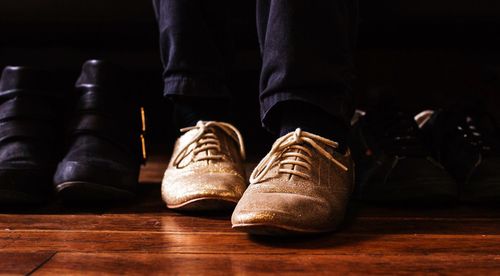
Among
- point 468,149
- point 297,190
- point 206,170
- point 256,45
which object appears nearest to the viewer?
point 297,190

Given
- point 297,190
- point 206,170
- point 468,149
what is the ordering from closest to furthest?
point 297,190 → point 206,170 → point 468,149

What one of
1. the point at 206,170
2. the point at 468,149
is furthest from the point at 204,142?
the point at 468,149

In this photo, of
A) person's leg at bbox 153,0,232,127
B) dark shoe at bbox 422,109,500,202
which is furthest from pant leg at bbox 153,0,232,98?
dark shoe at bbox 422,109,500,202

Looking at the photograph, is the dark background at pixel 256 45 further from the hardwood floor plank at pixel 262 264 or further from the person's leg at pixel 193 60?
the hardwood floor plank at pixel 262 264

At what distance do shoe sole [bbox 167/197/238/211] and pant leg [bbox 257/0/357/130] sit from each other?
14 cm

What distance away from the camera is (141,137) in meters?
0.90

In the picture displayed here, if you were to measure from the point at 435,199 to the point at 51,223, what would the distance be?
533 mm

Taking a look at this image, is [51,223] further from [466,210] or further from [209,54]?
[466,210]

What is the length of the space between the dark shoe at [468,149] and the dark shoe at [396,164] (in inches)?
1.9

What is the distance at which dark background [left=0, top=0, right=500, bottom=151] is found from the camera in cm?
133

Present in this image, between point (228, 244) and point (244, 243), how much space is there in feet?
0.06

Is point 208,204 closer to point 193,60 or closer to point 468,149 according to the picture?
point 193,60

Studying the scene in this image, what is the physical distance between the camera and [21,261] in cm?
53

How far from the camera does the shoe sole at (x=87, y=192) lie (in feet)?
2.43
